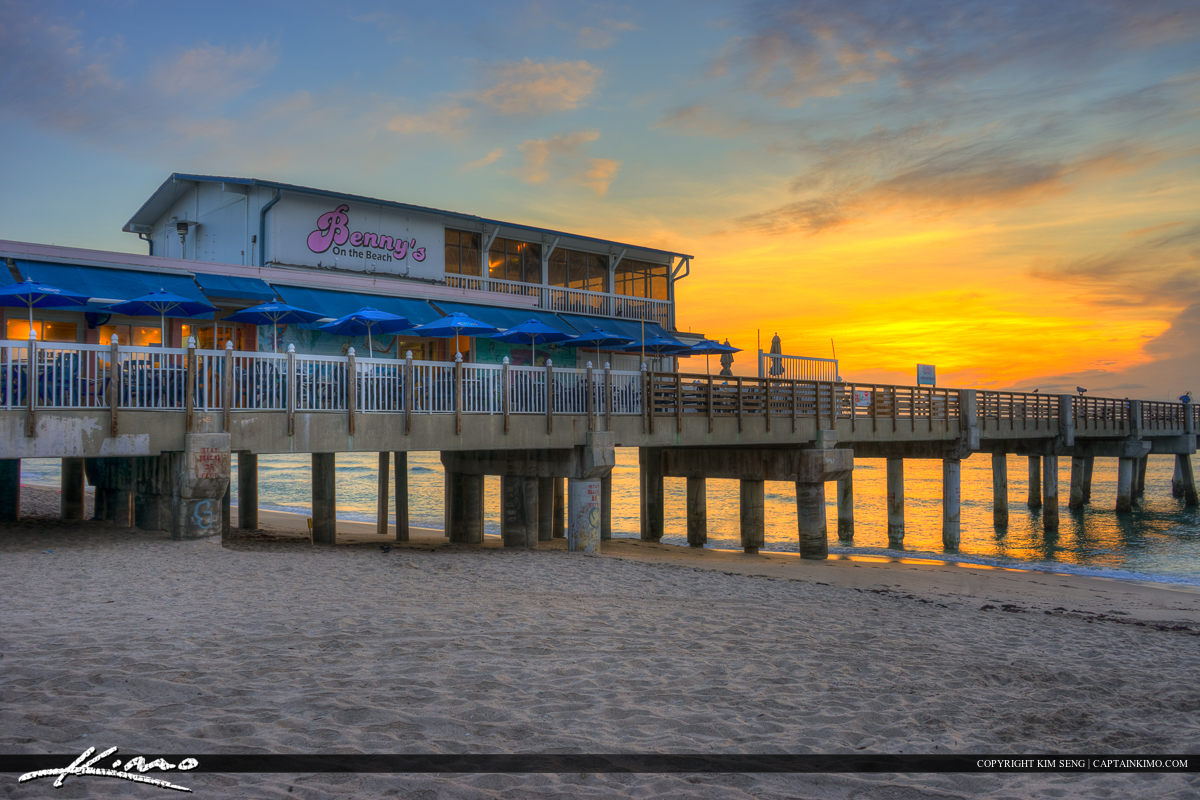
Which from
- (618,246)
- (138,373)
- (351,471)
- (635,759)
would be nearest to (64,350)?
(138,373)

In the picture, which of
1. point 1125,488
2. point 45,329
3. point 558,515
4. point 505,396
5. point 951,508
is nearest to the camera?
point 505,396

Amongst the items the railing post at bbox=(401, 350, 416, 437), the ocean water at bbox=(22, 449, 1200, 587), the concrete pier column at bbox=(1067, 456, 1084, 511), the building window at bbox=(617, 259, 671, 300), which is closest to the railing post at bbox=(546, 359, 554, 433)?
the railing post at bbox=(401, 350, 416, 437)

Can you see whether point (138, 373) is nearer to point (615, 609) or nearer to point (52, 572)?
point (52, 572)

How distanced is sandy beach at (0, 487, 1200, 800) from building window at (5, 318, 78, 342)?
758 cm

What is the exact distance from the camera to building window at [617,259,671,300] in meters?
32.2

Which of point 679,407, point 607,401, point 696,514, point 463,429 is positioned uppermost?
point 607,401

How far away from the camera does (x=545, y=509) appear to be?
2514 cm

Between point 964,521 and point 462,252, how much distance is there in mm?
31075

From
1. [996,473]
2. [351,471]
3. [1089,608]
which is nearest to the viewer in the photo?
[1089,608]

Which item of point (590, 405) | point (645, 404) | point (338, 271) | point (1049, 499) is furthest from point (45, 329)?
point (1049, 499)

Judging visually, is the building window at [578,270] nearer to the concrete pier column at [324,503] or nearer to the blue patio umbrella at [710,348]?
the blue patio umbrella at [710,348]

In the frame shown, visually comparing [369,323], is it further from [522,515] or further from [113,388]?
[522,515]

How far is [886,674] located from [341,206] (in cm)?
2084

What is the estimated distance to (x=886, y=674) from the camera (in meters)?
7.48
